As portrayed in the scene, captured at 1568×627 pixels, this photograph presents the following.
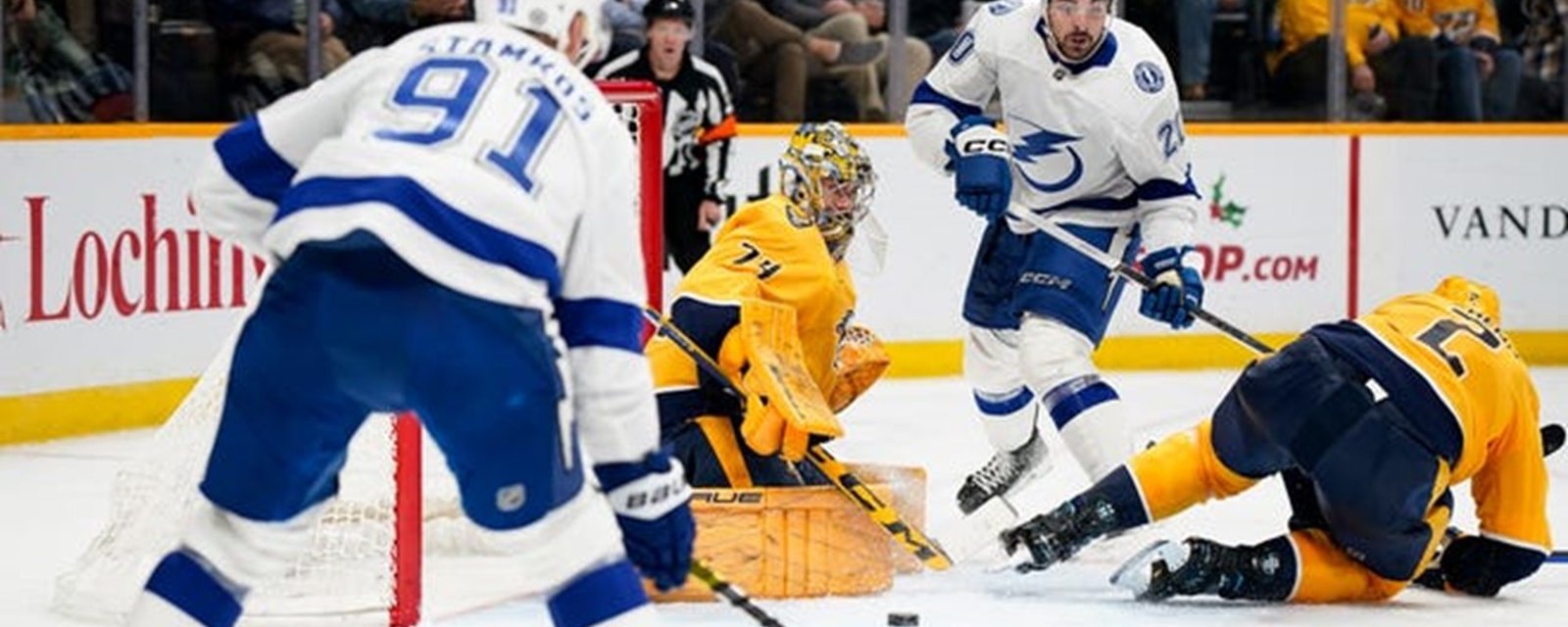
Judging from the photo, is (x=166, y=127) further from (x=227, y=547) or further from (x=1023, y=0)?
(x=227, y=547)

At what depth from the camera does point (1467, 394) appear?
5.07 meters

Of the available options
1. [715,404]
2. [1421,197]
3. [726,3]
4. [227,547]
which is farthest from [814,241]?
[1421,197]

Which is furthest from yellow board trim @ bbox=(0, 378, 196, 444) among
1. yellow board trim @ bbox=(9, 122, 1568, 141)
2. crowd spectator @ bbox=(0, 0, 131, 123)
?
yellow board trim @ bbox=(9, 122, 1568, 141)

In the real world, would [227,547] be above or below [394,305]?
below

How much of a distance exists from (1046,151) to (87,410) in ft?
8.46

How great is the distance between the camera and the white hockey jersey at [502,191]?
340 centimetres

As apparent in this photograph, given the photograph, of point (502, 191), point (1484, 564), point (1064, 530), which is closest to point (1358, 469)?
point (1484, 564)

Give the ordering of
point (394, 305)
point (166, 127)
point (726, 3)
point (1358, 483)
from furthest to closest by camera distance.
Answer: point (726, 3) → point (166, 127) → point (1358, 483) → point (394, 305)

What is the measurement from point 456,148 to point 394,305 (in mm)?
177

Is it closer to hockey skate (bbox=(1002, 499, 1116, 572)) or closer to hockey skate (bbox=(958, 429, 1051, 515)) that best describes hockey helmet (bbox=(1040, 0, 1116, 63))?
hockey skate (bbox=(958, 429, 1051, 515))

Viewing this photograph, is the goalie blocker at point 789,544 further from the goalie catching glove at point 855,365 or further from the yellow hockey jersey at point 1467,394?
the yellow hockey jersey at point 1467,394

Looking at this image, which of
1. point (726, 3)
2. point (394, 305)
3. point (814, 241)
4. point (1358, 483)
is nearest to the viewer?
point (394, 305)

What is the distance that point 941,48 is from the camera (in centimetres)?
965

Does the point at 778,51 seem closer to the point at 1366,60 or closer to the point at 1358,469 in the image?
the point at 1366,60
